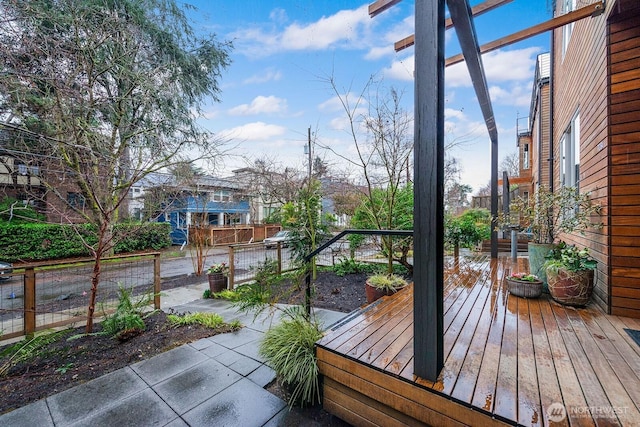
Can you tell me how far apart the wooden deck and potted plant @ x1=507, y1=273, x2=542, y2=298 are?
309 mm

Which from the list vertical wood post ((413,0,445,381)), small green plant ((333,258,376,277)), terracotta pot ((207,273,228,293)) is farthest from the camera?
small green plant ((333,258,376,277))

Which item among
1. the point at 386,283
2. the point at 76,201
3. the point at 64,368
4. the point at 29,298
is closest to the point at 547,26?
the point at 386,283

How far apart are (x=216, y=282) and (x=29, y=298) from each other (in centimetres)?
273

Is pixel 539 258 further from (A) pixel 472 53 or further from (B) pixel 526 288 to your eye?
(A) pixel 472 53

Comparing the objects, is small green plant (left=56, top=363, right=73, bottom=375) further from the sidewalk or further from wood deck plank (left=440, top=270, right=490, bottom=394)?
wood deck plank (left=440, top=270, right=490, bottom=394)

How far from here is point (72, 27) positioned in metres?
3.56

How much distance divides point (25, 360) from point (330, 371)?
3010mm

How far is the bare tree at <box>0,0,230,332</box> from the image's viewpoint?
9.77ft

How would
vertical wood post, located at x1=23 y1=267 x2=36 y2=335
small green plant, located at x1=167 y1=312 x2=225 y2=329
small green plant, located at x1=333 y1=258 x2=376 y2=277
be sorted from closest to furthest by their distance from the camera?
vertical wood post, located at x1=23 y1=267 x2=36 y2=335 → small green plant, located at x1=167 y1=312 x2=225 y2=329 → small green plant, located at x1=333 y1=258 x2=376 y2=277

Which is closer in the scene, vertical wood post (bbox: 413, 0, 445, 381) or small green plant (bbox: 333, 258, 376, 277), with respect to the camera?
vertical wood post (bbox: 413, 0, 445, 381)

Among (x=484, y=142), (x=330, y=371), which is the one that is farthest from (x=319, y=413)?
(x=484, y=142)

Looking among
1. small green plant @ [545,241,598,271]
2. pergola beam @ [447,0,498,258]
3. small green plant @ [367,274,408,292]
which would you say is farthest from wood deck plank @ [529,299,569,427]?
pergola beam @ [447,0,498,258]

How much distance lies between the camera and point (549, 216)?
10.9 feet

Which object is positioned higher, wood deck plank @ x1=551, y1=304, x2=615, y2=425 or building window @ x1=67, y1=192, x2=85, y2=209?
building window @ x1=67, y1=192, x2=85, y2=209
